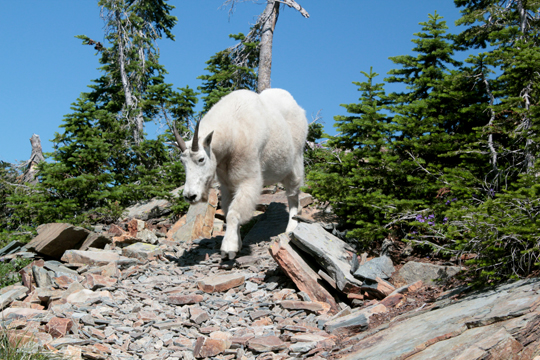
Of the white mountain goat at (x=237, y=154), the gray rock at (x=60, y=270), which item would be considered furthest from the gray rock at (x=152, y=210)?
the white mountain goat at (x=237, y=154)

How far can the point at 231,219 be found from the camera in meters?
6.83

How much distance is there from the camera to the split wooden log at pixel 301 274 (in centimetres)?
564

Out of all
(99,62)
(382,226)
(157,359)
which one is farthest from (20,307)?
(99,62)

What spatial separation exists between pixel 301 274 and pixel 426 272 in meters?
1.70

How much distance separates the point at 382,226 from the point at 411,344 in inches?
131

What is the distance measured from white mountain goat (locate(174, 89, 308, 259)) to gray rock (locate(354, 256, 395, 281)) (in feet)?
6.91

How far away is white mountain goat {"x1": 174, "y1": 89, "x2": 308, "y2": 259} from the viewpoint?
6.27 metres

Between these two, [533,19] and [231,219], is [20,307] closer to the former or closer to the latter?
[231,219]

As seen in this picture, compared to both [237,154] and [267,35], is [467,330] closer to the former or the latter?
[237,154]

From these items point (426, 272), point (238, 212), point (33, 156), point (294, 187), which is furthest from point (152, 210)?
point (33, 156)

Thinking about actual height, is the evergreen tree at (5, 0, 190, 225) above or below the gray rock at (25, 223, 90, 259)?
above

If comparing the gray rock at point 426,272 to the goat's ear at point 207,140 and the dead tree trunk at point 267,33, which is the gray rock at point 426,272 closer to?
the goat's ear at point 207,140

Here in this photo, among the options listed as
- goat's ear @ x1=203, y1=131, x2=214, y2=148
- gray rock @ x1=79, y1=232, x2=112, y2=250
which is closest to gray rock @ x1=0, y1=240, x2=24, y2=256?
gray rock @ x1=79, y1=232, x2=112, y2=250

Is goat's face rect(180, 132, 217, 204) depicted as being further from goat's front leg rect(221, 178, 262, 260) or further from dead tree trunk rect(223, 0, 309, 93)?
dead tree trunk rect(223, 0, 309, 93)
